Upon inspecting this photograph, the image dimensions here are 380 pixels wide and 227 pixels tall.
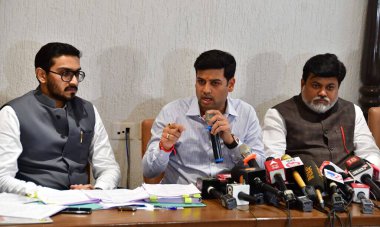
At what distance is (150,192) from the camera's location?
6.35 ft

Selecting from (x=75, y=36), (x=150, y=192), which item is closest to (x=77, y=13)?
(x=75, y=36)

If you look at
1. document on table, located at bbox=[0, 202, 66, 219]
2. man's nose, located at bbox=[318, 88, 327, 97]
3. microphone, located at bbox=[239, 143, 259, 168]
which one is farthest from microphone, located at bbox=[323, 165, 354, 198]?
document on table, located at bbox=[0, 202, 66, 219]

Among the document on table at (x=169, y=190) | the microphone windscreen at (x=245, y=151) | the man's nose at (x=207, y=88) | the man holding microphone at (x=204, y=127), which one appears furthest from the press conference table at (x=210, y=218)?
the man's nose at (x=207, y=88)

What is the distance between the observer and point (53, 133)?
7.76ft

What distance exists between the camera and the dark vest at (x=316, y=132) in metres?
2.78

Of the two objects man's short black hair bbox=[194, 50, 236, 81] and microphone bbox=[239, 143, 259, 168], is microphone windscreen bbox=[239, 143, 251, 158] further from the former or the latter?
man's short black hair bbox=[194, 50, 236, 81]

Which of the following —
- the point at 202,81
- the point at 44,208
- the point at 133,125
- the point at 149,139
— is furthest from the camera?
the point at 133,125

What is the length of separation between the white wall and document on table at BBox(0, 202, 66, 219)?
4.19ft

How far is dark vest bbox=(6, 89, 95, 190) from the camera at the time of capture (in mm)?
2328

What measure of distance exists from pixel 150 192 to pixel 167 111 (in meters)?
0.74

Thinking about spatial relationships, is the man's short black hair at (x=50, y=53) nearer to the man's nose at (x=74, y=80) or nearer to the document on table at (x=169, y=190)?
the man's nose at (x=74, y=80)

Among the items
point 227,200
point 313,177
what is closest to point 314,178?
point 313,177

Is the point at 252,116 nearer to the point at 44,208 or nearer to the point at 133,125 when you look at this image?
the point at 133,125

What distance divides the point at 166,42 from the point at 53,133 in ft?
3.25
